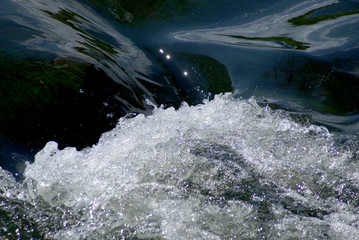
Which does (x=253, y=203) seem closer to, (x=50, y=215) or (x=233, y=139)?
(x=233, y=139)

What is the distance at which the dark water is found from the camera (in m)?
1.99

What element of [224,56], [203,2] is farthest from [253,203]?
[203,2]

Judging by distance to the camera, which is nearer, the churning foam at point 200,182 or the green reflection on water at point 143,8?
the churning foam at point 200,182

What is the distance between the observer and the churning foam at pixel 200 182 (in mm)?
1922

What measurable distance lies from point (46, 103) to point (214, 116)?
3.57ft

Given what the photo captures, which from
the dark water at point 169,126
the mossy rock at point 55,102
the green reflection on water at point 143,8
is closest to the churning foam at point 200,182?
the dark water at point 169,126

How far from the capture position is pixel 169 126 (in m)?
2.66

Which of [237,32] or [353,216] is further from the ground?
[237,32]

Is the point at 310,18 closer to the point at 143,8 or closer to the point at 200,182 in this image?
the point at 143,8

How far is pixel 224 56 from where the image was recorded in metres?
4.01

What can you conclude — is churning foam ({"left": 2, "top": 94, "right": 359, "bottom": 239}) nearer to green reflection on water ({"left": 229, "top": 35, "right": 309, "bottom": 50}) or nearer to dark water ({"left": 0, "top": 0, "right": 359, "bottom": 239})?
dark water ({"left": 0, "top": 0, "right": 359, "bottom": 239})

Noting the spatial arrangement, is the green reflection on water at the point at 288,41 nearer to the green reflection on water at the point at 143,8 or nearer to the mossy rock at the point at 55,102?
the green reflection on water at the point at 143,8

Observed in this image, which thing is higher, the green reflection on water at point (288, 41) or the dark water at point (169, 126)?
the green reflection on water at point (288, 41)

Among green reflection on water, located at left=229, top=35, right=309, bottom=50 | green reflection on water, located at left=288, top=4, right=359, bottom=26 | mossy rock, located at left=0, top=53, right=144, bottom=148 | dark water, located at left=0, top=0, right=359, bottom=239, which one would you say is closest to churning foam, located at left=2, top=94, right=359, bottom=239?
dark water, located at left=0, top=0, right=359, bottom=239
